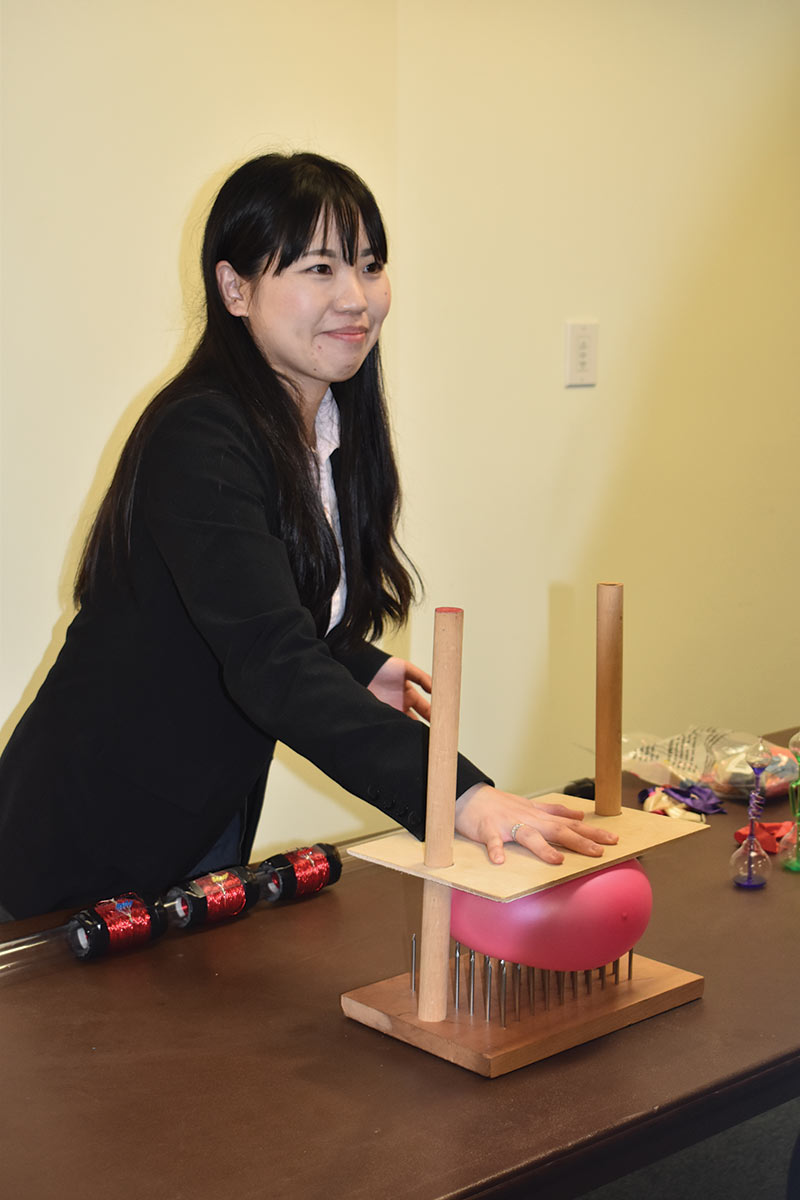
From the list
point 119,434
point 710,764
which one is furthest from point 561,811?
point 119,434

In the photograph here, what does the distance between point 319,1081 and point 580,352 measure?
6.65 ft

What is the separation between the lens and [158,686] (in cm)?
127

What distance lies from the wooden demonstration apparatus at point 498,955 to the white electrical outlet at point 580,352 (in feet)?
5.70

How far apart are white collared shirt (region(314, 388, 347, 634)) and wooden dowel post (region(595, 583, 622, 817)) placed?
347 mm

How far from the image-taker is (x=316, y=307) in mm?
1255

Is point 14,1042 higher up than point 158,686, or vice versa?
point 158,686

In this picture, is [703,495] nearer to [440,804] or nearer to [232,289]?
[232,289]

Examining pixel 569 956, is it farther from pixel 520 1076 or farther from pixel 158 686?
pixel 158 686

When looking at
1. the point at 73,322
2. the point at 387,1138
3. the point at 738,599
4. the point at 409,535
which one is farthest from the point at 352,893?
the point at 738,599

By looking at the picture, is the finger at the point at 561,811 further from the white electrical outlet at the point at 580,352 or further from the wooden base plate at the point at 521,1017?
the white electrical outlet at the point at 580,352

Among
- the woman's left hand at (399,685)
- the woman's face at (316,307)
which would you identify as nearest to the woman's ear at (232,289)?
the woman's face at (316,307)

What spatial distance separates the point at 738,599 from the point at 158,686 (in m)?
2.11

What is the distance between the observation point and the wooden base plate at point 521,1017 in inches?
38.3

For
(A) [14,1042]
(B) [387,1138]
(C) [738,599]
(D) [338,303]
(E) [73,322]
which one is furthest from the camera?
(C) [738,599]
